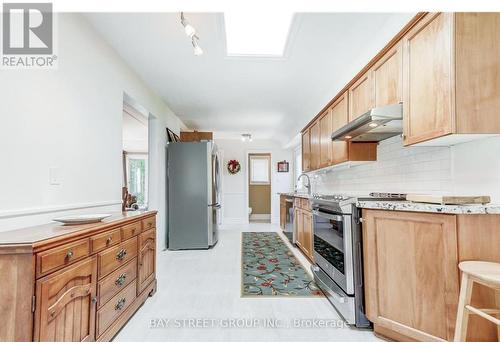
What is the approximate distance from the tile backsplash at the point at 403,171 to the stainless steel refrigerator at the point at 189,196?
7.74 feet

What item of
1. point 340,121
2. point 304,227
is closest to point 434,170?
point 340,121

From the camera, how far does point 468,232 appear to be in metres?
1.53

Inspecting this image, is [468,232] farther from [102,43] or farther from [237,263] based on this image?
[102,43]

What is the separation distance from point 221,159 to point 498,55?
6719 mm

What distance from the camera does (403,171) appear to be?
8.27 ft

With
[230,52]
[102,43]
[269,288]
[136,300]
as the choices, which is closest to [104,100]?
[102,43]

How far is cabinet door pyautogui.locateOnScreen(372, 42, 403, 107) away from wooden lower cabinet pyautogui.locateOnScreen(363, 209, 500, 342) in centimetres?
98

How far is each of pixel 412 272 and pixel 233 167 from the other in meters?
6.41

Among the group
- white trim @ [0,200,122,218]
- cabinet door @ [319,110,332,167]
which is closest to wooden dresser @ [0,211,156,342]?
white trim @ [0,200,122,218]

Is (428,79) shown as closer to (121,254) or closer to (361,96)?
(361,96)

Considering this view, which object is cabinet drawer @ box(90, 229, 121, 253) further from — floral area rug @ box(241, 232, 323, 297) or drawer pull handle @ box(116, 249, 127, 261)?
floral area rug @ box(241, 232, 323, 297)

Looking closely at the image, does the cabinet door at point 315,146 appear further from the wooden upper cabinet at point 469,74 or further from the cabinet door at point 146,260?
the cabinet door at point 146,260

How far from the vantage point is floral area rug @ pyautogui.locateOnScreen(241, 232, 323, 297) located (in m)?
2.78

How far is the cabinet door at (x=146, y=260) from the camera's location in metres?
2.37
